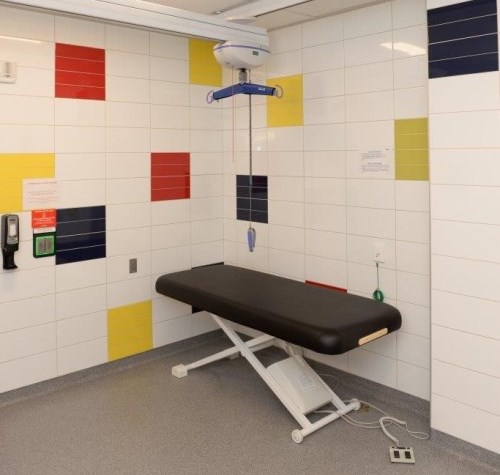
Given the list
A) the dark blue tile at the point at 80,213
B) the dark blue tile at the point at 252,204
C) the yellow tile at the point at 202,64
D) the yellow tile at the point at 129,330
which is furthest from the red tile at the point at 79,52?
the yellow tile at the point at 129,330

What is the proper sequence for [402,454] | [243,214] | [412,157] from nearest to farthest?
[402,454] < [412,157] < [243,214]

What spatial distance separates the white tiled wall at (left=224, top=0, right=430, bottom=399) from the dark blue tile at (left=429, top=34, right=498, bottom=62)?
0.95 feet

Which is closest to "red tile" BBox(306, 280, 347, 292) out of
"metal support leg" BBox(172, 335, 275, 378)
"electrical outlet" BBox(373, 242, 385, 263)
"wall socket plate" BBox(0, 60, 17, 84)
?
"electrical outlet" BBox(373, 242, 385, 263)

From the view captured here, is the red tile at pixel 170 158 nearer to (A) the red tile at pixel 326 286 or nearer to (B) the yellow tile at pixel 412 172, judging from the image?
(A) the red tile at pixel 326 286

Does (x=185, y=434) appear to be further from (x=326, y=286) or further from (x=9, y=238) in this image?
(x=9, y=238)

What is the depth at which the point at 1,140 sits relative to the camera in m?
3.12

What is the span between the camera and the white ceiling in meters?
3.08

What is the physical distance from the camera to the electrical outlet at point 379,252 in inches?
127

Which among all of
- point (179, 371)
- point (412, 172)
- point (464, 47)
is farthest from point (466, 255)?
point (179, 371)

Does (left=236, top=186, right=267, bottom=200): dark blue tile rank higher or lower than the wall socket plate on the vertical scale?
lower

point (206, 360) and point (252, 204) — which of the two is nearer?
point (206, 360)

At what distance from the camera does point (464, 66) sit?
8.30ft

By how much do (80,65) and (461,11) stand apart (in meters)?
2.30

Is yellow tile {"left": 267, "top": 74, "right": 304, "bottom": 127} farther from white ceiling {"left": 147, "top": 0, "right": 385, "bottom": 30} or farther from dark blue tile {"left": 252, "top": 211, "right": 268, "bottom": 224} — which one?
dark blue tile {"left": 252, "top": 211, "right": 268, "bottom": 224}
